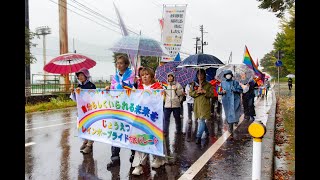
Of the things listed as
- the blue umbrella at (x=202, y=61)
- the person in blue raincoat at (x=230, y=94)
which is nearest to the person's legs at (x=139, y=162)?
the blue umbrella at (x=202, y=61)

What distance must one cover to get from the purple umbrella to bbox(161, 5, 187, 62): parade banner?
29.2 feet

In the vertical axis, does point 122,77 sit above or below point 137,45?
below

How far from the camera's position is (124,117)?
209 inches

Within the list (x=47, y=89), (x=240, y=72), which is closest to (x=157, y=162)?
(x=240, y=72)

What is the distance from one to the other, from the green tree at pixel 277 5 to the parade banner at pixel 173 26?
24.3ft

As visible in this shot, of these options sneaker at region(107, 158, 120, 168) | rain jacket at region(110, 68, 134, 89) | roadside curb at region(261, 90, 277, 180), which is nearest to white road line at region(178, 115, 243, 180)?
roadside curb at region(261, 90, 277, 180)

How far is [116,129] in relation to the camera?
17.9ft

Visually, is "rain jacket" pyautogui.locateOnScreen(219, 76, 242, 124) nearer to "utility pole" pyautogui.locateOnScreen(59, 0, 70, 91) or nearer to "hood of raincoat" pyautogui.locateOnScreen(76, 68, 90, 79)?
"hood of raincoat" pyautogui.locateOnScreen(76, 68, 90, 79)

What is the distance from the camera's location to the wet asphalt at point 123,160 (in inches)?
194

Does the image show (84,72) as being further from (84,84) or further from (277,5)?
(277,5)

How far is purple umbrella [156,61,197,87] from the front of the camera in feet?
28.7

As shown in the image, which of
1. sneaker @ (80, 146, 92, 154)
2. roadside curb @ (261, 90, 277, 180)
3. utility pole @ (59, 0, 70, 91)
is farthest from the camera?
utility pole @ (59, 0, 70, 91)

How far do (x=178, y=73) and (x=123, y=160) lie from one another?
12.3 feet

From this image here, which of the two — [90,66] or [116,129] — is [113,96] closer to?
[116,129]
